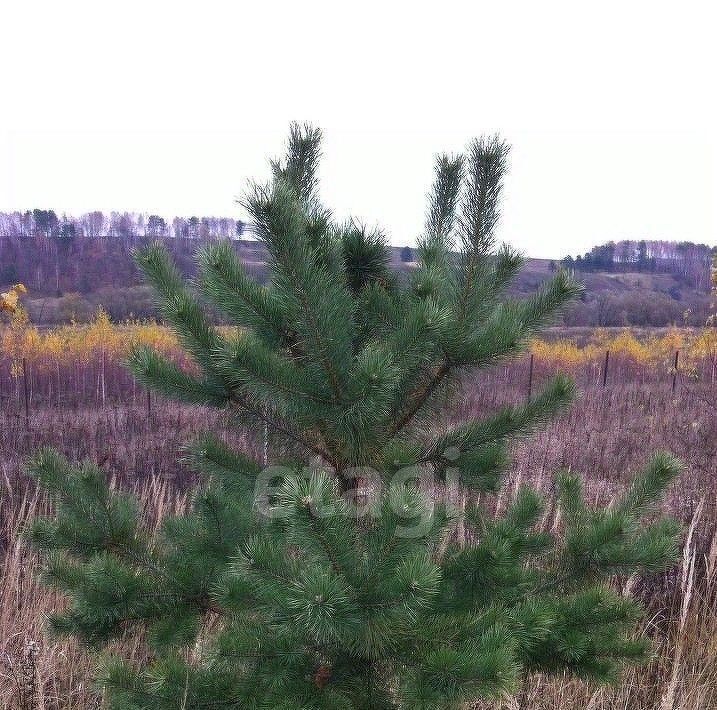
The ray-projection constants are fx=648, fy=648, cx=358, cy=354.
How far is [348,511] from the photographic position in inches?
60.4

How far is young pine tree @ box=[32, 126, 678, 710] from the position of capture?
136 centimetres

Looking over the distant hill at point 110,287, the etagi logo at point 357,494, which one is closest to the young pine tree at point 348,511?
the etagi logo at point 357,494

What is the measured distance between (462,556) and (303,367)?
2.13 feet

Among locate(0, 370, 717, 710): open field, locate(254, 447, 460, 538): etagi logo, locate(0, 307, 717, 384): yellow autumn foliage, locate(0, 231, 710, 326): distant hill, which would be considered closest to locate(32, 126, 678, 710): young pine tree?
locate(254, 447, 460, 538): etagi logo

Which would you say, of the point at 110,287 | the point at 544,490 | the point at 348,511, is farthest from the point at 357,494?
the point at 110,287

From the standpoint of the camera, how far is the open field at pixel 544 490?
106 inches

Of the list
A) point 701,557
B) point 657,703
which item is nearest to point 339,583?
point 657,703

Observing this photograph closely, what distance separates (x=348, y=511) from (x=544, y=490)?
3882 millimetres

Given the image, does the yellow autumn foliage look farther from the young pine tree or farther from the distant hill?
the young pine tree

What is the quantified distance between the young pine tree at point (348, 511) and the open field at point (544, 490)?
216 mm

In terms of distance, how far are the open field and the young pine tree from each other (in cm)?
22

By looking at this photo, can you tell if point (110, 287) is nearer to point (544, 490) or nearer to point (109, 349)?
point (109, 349)

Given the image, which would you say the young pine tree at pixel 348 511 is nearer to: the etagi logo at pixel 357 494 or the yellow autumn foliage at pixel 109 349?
the etagi logo at pixel 357 494

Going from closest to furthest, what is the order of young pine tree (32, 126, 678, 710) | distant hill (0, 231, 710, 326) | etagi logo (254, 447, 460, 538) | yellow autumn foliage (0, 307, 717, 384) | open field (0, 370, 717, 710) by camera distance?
1. etagi logo (254, 447, 460, 538)
2. young pine tree (32, 126, 678, 710)
3. open field (0, 370, 717, 710)
4. yellow autumn foliage (0, 307, 717, 384)
5. distant hill (0, 231, 710, 326)
